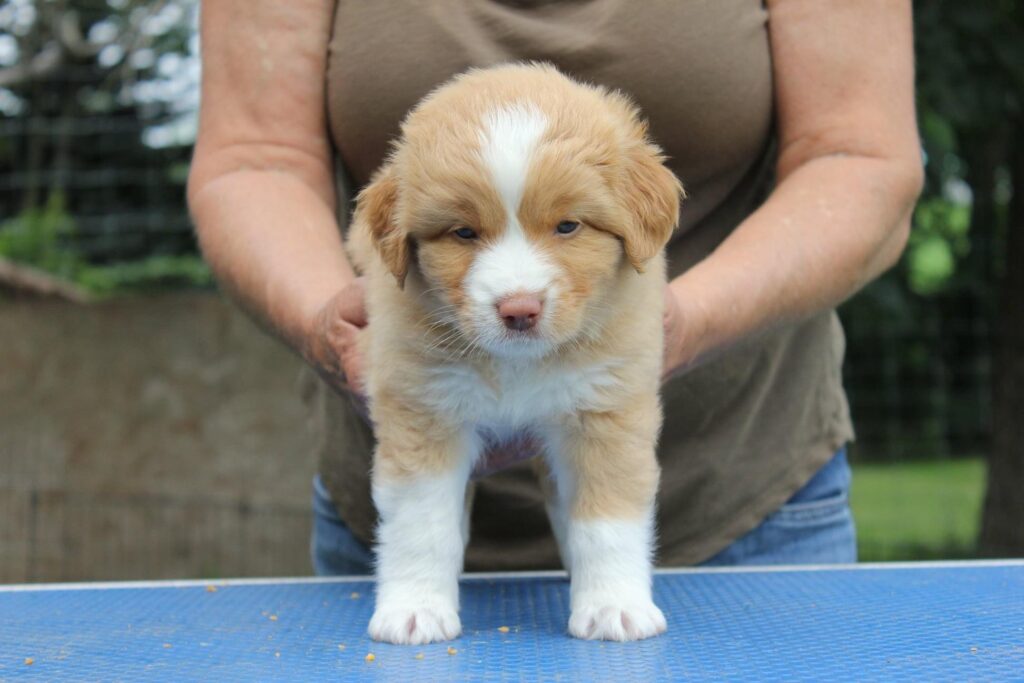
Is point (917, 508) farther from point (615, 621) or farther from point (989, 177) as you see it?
point (615, 621)

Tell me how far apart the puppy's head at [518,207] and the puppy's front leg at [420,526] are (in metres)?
0.28

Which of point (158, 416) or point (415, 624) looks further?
point (158, 416)

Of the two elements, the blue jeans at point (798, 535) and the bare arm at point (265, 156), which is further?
the blue jeans at point (798, 535)

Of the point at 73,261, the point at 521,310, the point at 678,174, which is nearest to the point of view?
the point at 521,310

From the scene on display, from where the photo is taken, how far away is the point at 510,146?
2.15m

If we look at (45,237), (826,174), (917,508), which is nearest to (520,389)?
(826,174)

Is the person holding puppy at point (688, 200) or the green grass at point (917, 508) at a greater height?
the person holding puppy at point (688, 200)

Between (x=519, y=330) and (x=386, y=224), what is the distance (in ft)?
1.19

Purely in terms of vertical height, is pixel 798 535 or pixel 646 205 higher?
pixel 646 205

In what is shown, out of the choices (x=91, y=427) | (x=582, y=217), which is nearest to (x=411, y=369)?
(x=582, y=217)

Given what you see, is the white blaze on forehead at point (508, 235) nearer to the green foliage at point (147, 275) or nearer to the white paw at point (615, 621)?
the white paw at point (615, 621)

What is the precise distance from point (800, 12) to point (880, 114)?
318 millimetres

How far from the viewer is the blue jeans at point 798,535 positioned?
3.24 m

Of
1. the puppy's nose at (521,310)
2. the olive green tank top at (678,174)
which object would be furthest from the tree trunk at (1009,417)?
the puppy's nose at (521,310)
